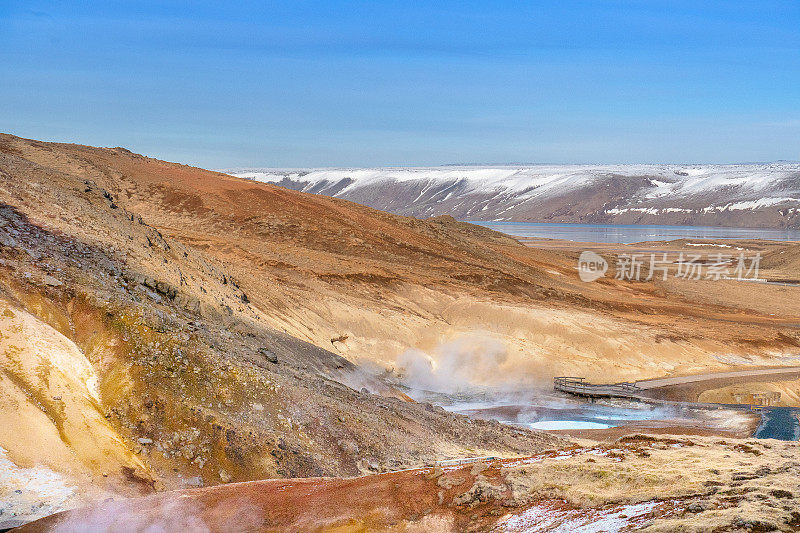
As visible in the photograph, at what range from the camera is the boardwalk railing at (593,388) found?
116 ft

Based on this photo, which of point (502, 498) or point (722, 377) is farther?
point (722, 377)

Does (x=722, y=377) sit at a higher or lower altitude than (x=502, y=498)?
lower

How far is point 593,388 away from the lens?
35.9 metres

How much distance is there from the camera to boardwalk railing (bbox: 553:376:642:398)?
35312 millimetres

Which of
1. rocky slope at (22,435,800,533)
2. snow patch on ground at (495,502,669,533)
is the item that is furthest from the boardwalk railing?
snow patch on ground at (495,502,669,533)

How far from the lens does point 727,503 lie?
10.9 metres

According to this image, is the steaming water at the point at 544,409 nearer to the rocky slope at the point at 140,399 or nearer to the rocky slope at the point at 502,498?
the rocky slope at the point at 140,399

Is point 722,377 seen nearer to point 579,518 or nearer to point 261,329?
point 261,329

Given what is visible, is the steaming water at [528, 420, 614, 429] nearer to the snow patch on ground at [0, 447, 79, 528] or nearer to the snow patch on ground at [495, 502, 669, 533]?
the snow patch on ground at [495, 502, 669, 533]

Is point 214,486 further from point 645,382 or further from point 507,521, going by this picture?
point 645,382

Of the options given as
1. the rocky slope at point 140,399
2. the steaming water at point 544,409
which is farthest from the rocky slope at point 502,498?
the steaming water at point 544,409

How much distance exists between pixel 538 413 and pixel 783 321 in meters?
31.7

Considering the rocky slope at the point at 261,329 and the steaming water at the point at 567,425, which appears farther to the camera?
the steaming water at the point at 567,425

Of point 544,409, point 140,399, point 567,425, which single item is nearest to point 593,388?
point 544,409
